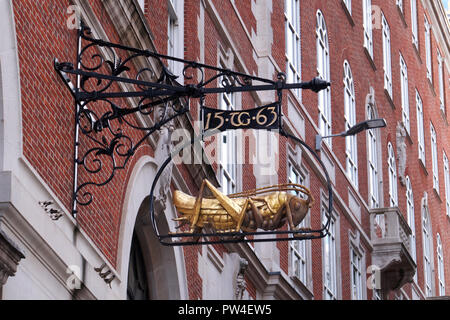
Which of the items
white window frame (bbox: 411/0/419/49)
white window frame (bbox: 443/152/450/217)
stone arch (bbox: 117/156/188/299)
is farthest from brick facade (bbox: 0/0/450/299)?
white window frame (bbox: 443/152/450/217)

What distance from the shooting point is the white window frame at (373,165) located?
35.1 m

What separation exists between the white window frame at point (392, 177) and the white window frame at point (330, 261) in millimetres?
7602

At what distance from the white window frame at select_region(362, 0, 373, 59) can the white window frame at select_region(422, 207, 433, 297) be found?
7.96m

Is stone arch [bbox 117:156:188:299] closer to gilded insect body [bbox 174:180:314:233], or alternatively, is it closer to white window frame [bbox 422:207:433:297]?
gilded insect body [bbox 174:180:314:233]

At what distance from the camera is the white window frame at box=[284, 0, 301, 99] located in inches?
1085

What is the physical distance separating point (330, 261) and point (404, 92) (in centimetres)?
1430

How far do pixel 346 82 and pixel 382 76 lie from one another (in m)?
4.95

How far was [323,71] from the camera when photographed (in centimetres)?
3081

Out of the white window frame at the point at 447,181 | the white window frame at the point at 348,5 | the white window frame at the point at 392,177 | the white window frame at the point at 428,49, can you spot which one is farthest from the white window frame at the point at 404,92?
the white window frame at the point at 348,5

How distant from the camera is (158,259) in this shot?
17750 mm

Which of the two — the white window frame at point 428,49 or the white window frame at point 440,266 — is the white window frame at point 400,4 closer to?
the white window frame at point 428,49

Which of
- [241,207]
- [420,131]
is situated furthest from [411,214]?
[241,207]
